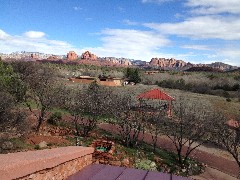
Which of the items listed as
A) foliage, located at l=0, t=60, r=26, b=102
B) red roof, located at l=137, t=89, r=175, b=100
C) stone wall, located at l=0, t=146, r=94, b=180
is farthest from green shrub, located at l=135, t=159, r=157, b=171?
red roof, located at l=137, t=89, r=175, b=100

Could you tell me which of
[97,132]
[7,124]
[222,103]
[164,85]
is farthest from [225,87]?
[7,124]

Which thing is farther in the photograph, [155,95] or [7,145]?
[155,95]

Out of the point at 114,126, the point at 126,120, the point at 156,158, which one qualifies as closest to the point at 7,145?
the point at 126,120

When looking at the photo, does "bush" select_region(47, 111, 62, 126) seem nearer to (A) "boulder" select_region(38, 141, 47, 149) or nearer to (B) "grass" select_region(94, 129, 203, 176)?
(B) "grass" select_region(94, 129, 203, 176)

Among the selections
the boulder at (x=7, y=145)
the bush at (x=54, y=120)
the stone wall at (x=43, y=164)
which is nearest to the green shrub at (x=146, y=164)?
the boulder at (x=7, y=145)

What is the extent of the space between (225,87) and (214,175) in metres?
55.1

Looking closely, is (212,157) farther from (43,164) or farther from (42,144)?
(43,164)

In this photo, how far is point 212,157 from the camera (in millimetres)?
21703

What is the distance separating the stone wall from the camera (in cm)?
327

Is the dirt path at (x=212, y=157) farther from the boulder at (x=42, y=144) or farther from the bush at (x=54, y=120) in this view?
the boulder at (x=42, y=144)

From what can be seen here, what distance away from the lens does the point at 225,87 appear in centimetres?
6906

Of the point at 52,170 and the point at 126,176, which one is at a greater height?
the point at 52,170

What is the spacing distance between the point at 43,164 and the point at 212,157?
64.7ft

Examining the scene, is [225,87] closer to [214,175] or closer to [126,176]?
[214,175]
